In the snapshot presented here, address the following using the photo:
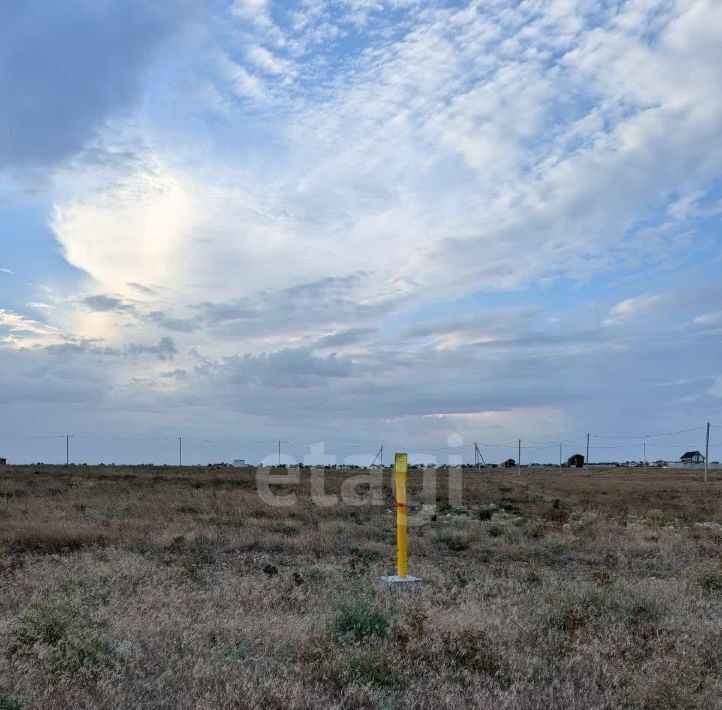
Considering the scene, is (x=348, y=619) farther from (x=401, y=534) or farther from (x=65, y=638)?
(x=401, y=534)

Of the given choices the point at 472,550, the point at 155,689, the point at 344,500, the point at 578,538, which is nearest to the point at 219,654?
the point at 155,689

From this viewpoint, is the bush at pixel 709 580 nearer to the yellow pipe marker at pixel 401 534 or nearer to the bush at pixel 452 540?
the yellow pipe marker at pixel 401 534

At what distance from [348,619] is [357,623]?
0.12 m

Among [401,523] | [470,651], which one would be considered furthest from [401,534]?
[470,651]

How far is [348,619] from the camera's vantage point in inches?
250

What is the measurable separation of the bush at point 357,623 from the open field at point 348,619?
0.04ft

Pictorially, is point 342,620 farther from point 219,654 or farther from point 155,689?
point 155,689

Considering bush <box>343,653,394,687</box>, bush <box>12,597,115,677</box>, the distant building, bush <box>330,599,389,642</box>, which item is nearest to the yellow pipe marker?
bush <box>330,599,389,642</box>

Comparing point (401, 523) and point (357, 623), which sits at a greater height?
point (401, 523)

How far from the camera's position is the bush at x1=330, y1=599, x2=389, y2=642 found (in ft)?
20.0

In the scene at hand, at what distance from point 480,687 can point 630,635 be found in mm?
2133

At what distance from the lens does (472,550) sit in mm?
13039

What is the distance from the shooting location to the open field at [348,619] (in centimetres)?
484

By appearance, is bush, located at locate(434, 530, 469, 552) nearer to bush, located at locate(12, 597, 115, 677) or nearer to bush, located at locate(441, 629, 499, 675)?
bush, located at locate(441, 629, 499, 675)
